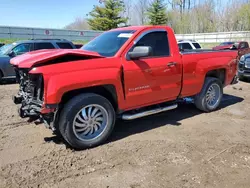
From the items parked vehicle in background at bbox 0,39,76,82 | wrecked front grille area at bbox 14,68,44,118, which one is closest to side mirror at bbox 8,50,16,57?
parked vehicle in background at bbox 0,39,76,82

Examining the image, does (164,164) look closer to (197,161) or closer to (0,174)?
(197,161)

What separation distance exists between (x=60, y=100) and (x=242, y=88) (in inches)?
295

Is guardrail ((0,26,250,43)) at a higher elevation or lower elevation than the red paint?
higher

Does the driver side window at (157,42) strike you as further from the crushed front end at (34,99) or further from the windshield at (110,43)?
the crushed front end at (34,99)

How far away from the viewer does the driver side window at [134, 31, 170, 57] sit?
4500 millimetres

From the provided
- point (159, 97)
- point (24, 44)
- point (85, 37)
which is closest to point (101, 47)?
point (159, 97)

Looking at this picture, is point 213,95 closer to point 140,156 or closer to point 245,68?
point 140,156

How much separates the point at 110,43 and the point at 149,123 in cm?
183

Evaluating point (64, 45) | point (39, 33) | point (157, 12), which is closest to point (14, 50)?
point (64, 45)

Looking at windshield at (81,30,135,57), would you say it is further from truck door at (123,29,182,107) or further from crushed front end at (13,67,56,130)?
crushed front end at (13,67,56,130)

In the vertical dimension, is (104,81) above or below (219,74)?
above

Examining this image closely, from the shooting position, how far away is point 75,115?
3.66 metres

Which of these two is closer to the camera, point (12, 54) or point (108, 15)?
point (12, 54)

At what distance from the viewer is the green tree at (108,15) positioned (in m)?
41.6
